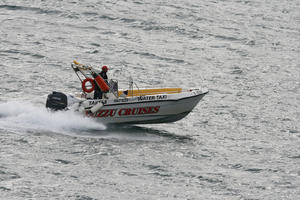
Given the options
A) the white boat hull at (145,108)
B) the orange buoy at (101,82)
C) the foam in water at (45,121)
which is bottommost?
the foam in water at (45,121)

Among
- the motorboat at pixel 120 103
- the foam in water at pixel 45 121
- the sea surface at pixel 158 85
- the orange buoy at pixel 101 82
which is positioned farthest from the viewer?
the foam in water at pixel 45 121

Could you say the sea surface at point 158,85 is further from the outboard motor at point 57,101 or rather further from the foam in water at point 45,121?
the outboard motor at point 57,101

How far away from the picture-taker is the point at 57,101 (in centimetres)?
2420

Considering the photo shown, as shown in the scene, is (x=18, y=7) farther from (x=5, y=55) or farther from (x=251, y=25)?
(x=251, y=25)

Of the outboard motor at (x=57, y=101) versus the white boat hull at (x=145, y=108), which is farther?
the white boat hull at (x=145, y=108)

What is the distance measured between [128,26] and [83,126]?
1939 cm

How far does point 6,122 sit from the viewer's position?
24500 mm

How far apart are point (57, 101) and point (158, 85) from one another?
8746 mm

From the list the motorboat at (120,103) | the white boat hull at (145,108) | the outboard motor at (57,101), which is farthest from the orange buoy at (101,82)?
the outboard motor at (57,101)

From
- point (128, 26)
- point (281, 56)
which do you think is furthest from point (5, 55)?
point (281, 56)

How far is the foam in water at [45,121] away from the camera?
2438 centimetres

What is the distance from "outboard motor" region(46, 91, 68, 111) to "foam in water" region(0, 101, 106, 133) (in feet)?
0.77

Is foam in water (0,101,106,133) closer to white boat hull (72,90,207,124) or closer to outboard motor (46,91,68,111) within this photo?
outboard motor (46,91,68,111)

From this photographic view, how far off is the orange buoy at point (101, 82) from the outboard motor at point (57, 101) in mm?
1349
